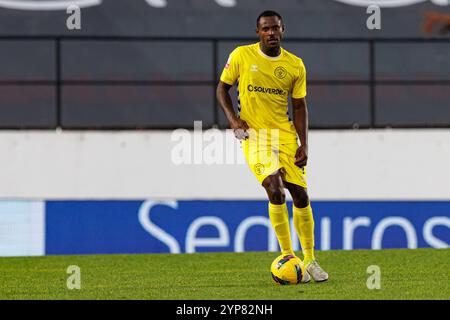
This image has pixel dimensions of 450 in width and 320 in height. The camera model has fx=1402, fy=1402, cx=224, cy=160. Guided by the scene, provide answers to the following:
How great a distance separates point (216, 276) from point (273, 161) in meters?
1.45

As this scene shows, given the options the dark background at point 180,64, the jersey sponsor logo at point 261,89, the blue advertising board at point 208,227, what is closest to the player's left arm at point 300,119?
the jersey sponsor logo at point 261,89

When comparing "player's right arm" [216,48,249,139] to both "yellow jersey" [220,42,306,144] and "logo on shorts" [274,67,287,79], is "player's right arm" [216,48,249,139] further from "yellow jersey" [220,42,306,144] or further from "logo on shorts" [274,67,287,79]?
"logo on shorts" [274,67,287,79]

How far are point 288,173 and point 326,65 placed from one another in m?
22.1

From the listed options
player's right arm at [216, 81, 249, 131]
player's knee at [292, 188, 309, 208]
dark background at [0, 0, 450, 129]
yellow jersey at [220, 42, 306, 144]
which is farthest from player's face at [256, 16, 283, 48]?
dark background at [0, 0, 450, 129]

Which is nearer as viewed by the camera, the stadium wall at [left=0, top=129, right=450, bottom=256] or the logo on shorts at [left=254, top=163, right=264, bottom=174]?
the logo on shorts at [left=254, top=163, right=264, bottom=174]

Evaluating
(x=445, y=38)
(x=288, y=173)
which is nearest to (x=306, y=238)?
(x=288, y=173)

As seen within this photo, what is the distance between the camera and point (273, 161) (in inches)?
456

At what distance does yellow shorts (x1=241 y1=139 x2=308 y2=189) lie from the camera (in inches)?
454

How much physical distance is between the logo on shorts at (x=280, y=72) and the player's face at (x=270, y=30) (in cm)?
20

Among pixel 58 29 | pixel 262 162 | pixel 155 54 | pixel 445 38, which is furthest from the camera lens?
pixel 155 54

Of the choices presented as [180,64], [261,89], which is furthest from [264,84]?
[180,64]

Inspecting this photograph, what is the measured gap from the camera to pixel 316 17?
32.1 meters

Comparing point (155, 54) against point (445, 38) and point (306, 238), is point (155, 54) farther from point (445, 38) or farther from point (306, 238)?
point (306, 238)

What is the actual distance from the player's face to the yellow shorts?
32.8 inches
